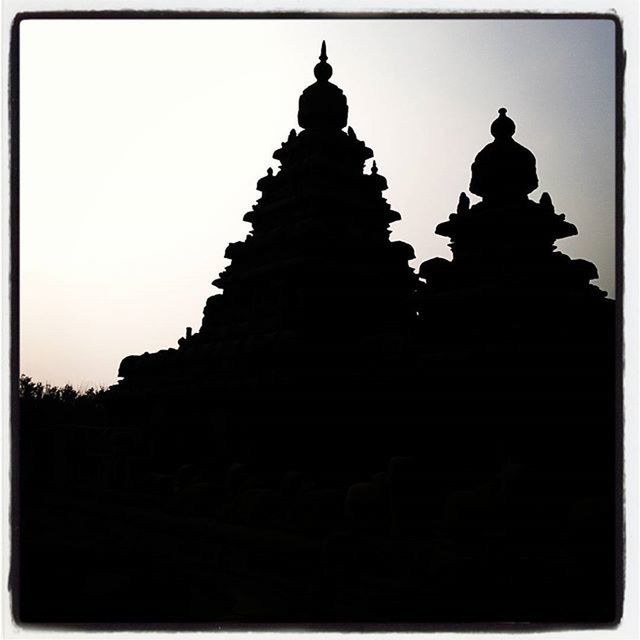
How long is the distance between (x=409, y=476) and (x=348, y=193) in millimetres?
5554

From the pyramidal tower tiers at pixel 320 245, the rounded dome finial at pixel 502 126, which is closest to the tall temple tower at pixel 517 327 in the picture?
the rounded dome finial at pixel 502 126

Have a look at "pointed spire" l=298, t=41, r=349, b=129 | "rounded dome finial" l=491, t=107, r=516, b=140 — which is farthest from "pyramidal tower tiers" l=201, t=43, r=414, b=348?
"rounded dome finial" l=491, t=107, r=516, b=140

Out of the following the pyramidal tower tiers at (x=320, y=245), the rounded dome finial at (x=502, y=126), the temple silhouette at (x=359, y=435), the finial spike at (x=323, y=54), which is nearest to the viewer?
the temple silhouette at (x=359, y=435)

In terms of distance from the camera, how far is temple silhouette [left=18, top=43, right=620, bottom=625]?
7703 mm

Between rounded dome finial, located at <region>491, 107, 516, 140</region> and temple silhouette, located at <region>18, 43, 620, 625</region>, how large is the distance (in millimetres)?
23

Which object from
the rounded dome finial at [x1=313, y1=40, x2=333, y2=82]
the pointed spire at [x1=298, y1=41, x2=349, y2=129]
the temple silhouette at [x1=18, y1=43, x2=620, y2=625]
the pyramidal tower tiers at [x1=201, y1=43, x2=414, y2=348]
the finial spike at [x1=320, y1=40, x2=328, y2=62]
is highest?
the finial spike at [x1=320, y1=40, x2=328, y2=62]

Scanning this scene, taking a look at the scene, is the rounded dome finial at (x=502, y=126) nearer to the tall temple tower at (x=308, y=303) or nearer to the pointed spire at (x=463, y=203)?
the pointed spire at (x=463, y=203)

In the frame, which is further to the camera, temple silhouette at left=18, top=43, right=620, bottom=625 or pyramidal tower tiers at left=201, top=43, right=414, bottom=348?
pyramidal tower tiers at left=201, top=43, right=414, bottom=348

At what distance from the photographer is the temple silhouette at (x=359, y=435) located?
770cm

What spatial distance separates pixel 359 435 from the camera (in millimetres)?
11039


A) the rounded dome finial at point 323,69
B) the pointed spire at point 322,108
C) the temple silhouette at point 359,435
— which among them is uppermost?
the rounded dome finial at point 323,69

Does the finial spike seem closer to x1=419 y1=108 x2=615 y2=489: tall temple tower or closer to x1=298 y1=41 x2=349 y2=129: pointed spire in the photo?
x1=298 y1=41 x2=349 y2=129: pointed spire

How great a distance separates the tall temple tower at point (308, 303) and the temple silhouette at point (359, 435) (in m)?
0.03

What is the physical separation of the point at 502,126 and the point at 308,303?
10.8ft
